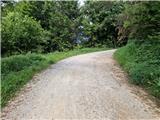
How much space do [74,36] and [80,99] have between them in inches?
1018

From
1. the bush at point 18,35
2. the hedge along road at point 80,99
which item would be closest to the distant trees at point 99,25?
the bush at point 18,35

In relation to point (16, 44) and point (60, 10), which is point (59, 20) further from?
point (16, 44)

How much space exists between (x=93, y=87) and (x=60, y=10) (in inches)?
1008

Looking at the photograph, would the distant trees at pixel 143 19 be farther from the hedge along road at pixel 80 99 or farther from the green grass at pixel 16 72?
the green grass at pixel 16 72

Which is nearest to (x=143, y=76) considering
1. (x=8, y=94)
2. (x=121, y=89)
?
(x=121, y=89)

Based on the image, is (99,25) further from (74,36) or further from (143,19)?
(143,19)

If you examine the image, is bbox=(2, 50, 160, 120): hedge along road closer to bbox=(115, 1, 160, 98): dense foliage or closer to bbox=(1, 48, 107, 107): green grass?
bbox=(1, 48, 107, 107): green grass

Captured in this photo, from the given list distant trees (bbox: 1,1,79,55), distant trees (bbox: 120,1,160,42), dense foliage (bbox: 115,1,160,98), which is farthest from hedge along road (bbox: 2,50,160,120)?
distant trees (bbox: 1,1,79,55)

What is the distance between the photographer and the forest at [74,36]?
1242 cm

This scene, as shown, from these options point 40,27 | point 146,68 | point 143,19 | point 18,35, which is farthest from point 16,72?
point 40,27

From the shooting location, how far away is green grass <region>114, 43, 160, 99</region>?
11.2m

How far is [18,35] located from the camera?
20938 millimetres

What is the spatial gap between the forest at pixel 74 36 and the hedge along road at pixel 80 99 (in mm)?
524

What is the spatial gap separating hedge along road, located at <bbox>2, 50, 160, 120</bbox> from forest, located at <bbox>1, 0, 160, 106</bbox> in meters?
0.52
